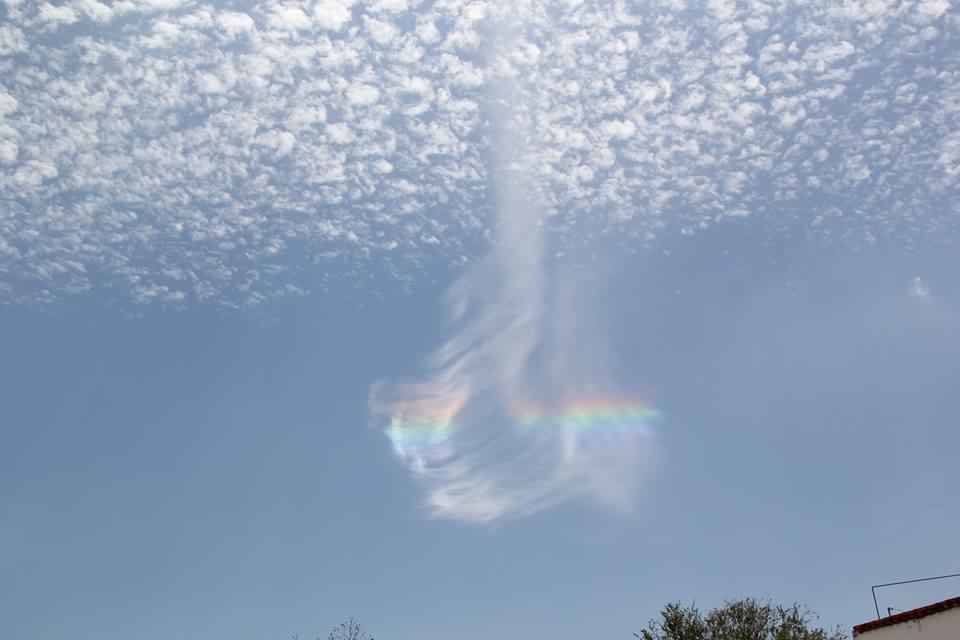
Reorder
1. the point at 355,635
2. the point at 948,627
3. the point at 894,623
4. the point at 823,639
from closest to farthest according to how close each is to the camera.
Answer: the point at 948,627 < the point at 894,623 < the point at 823,639 < the point at 355,635

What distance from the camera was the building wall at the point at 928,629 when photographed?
25.6 m

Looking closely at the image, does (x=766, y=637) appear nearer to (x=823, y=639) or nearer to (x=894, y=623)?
(x=823, y=639)

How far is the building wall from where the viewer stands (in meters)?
25.6

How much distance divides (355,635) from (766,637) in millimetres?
26448

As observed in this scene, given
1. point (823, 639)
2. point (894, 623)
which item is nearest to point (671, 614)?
point (823, 639)

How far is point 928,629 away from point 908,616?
80 cm

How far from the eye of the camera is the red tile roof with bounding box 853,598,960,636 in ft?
84.7

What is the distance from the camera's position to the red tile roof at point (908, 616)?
25.8m

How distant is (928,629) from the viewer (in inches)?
1038

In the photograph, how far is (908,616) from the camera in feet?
89.0

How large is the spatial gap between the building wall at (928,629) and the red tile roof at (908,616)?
91mm

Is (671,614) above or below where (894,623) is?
above

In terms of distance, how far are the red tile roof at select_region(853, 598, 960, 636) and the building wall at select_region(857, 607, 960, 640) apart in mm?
91

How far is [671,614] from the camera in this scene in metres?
46.7
